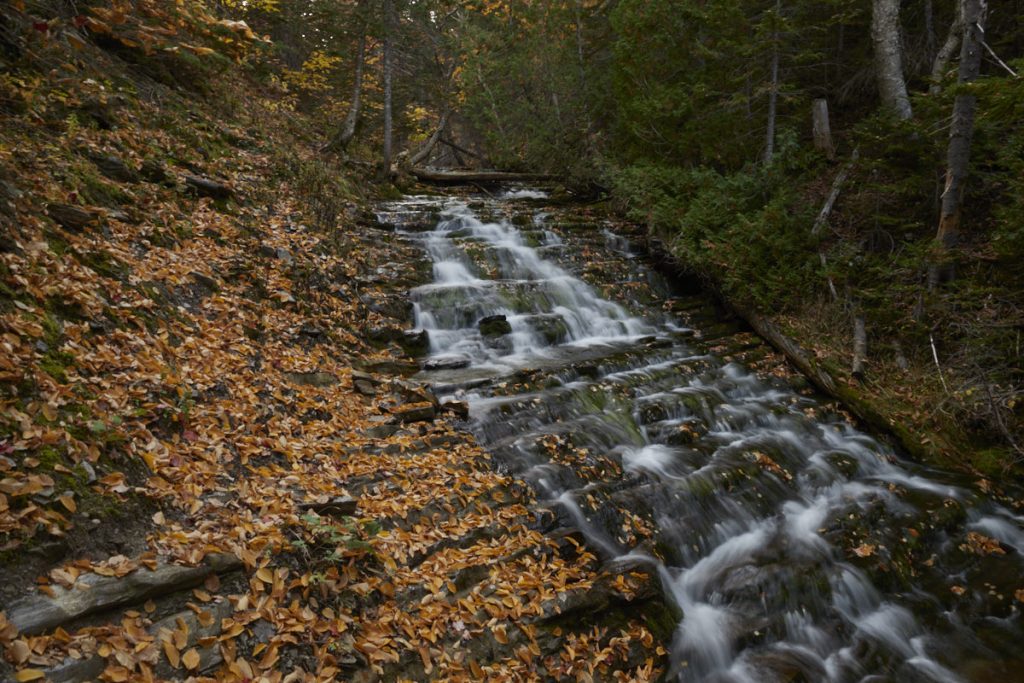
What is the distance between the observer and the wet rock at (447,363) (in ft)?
28.1

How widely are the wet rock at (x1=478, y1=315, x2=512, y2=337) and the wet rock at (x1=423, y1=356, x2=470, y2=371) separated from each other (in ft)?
3.49

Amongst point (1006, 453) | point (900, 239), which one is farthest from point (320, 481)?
point (900, 239)

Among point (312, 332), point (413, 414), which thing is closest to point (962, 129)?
point (413, 414)

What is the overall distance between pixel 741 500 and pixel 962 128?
6123 mm

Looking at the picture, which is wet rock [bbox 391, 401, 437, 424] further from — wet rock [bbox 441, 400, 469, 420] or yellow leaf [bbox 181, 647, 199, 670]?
yellow leaf [bbox 181, 647, 199, 670]

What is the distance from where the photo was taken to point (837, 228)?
10180 mm

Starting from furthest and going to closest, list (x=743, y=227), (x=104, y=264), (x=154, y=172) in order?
(x=743, y=227) < (x=154, y=172) < (x=104, y=264)

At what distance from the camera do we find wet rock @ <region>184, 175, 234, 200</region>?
891 cm

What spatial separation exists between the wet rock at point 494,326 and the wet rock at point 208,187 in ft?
16.3

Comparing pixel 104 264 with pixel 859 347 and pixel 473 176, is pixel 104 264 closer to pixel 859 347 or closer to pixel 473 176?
pixel 859 347

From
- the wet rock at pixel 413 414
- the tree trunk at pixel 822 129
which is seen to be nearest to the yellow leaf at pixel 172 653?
the wet rock at pixel 413 414

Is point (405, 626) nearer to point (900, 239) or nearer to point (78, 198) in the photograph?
point (78, 198)

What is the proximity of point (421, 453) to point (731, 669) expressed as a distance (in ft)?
12.0

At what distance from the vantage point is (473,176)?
20.4 metres
